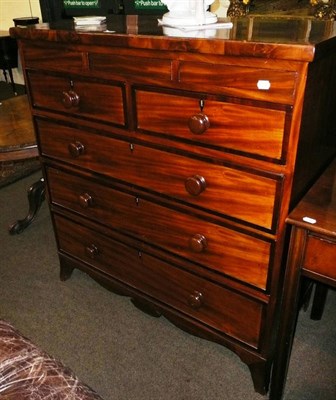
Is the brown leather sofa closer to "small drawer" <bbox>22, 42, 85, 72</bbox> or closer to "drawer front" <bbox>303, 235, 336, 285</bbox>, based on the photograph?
"drawer front" <bbox>303, 235, 336, 285</bbox>

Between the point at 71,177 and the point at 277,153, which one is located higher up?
the point at 277,153

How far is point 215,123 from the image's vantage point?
1153mm

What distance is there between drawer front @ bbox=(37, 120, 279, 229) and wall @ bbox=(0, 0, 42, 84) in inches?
174

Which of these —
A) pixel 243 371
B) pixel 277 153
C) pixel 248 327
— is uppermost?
pixel 277 153

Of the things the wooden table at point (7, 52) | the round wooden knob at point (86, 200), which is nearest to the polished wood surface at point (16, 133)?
the round wooden knob at point (86, 200)

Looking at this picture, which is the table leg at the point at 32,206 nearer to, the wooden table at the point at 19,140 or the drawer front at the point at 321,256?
the wooden table at the point at 19,140

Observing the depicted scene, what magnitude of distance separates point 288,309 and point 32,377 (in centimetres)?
79

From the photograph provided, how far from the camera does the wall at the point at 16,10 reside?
530 cm

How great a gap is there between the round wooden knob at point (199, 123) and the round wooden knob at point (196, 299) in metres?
0.66

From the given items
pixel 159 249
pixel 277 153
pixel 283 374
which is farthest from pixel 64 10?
pixel 283 374

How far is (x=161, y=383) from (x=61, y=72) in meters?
1.28

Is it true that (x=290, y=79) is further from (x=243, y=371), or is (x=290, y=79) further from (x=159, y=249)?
(x=243, y=371)

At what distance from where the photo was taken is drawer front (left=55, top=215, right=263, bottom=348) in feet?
4.66

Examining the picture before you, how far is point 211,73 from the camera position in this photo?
3.59 ft
